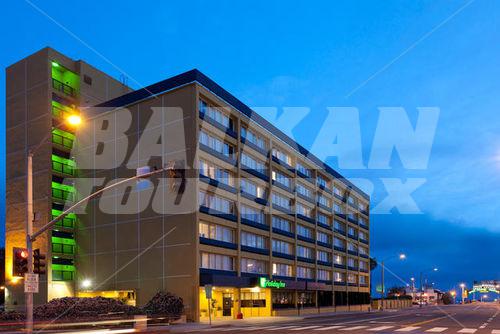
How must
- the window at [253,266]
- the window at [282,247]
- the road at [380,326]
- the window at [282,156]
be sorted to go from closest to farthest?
the road at [380,326], the window at [253,266], the window at [282,247], the window at [282,156]

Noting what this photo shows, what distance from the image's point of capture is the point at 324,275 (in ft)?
273

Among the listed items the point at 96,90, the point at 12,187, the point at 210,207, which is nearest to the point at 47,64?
the point at 96,90

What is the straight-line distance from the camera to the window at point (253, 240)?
5855cm

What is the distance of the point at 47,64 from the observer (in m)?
59.0

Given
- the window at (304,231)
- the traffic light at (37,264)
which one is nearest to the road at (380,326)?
the traffic light at (37,264)

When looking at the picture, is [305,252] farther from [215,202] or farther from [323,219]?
[215,202]

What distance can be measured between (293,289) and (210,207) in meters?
21.6

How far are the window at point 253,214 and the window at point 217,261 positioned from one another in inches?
224

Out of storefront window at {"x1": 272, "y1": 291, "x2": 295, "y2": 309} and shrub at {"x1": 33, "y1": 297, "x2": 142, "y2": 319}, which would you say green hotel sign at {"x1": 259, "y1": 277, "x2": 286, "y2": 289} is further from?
shrub at {"x1": 33, "y1": 297, "x2": 142, "y2": 319}

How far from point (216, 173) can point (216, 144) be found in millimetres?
3096

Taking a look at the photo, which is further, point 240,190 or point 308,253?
point 308,253

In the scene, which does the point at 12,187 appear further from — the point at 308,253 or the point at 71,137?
the point at 308,253

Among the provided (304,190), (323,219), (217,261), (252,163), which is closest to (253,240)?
(217,261)

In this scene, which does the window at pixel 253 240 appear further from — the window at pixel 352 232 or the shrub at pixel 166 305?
the window at pixel 352 232
